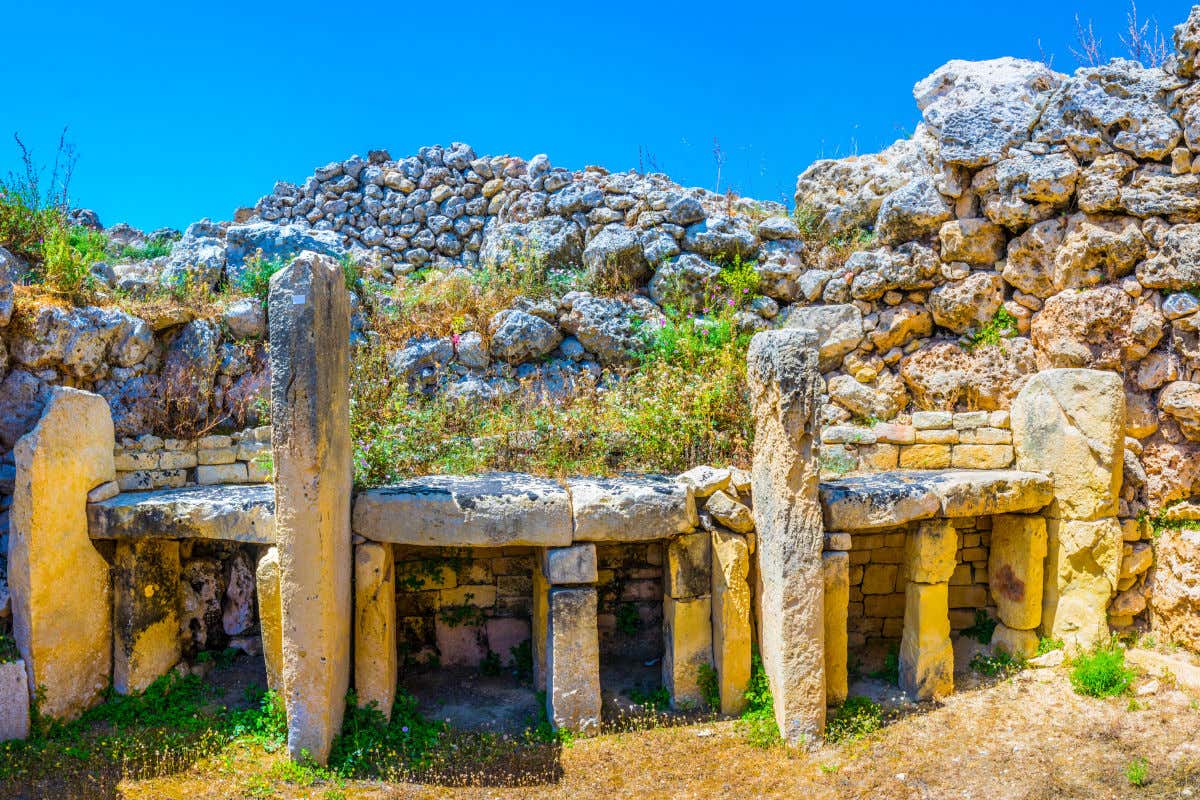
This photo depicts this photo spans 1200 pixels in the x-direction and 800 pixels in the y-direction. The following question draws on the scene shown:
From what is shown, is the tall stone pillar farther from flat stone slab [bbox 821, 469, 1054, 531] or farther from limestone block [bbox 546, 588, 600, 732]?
limestone block [bbox 546, 588, 600, 732]

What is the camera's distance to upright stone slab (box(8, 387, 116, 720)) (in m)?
5.68

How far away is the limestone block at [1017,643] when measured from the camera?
6.77m

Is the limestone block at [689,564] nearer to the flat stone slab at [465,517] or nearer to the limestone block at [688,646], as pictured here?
the limestone block at [688,646]

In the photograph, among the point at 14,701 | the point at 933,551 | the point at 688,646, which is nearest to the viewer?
the point at 14,701

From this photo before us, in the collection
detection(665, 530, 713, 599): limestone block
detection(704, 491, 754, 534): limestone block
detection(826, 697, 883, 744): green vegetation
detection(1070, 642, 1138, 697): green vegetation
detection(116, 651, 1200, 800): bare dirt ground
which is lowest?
detection(116, 651, 1200, 800): bare dirt ground

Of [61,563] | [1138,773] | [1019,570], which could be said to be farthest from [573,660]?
[1019,570]

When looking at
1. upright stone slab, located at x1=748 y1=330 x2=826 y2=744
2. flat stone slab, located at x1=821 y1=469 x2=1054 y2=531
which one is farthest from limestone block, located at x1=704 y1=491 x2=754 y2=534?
flat stone slab, located at x1=821 y1=469 x2=1054 y2=531

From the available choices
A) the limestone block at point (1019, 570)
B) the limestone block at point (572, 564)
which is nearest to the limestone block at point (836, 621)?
the limestone block at point (572, 564)

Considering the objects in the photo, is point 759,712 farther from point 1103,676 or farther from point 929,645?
point 1103,676

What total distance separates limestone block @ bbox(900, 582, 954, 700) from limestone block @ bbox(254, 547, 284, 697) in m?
4.98

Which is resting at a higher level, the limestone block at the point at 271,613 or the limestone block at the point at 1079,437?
the limestone block at the point at 1079,437

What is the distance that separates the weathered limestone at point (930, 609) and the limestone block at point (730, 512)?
1456 mm

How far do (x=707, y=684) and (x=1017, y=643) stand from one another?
291 cm

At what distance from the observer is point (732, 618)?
5945 mm
